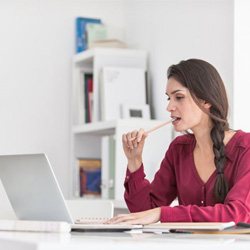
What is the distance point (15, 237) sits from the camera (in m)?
1.25

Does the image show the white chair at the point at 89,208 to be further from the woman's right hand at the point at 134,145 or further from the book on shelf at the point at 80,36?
the book on shelf at the point at 80,36

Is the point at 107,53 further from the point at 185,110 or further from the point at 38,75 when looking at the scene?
the point at 185,110

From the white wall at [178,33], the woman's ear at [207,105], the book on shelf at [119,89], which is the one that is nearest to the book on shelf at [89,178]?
the book on shelf at [119,89]

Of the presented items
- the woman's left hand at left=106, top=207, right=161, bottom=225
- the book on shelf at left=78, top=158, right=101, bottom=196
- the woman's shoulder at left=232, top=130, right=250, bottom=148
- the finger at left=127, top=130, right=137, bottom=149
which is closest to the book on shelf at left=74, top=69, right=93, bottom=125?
the book on shelf at left=78, top=158, right=101, bottom=196

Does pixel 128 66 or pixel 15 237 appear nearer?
pixel 15 237

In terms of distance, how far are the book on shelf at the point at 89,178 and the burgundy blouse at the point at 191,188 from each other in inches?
64.3

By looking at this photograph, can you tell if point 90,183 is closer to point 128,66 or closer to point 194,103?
point 128,66

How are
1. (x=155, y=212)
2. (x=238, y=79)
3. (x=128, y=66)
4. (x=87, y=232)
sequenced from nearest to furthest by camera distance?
1. (x=87, y=232)
2. (x=155, y=212)
3. (x=238, y=79)
4. (x=128, y=66)

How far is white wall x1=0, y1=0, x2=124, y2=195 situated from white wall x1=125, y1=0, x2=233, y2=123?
344 mm

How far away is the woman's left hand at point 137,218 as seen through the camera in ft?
5.24

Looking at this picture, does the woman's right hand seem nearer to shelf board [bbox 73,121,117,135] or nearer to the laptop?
the laptop

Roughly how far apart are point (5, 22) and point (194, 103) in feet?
6.90

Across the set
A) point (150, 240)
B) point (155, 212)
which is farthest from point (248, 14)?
point (150, 240)

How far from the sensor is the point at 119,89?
387 centimetres
